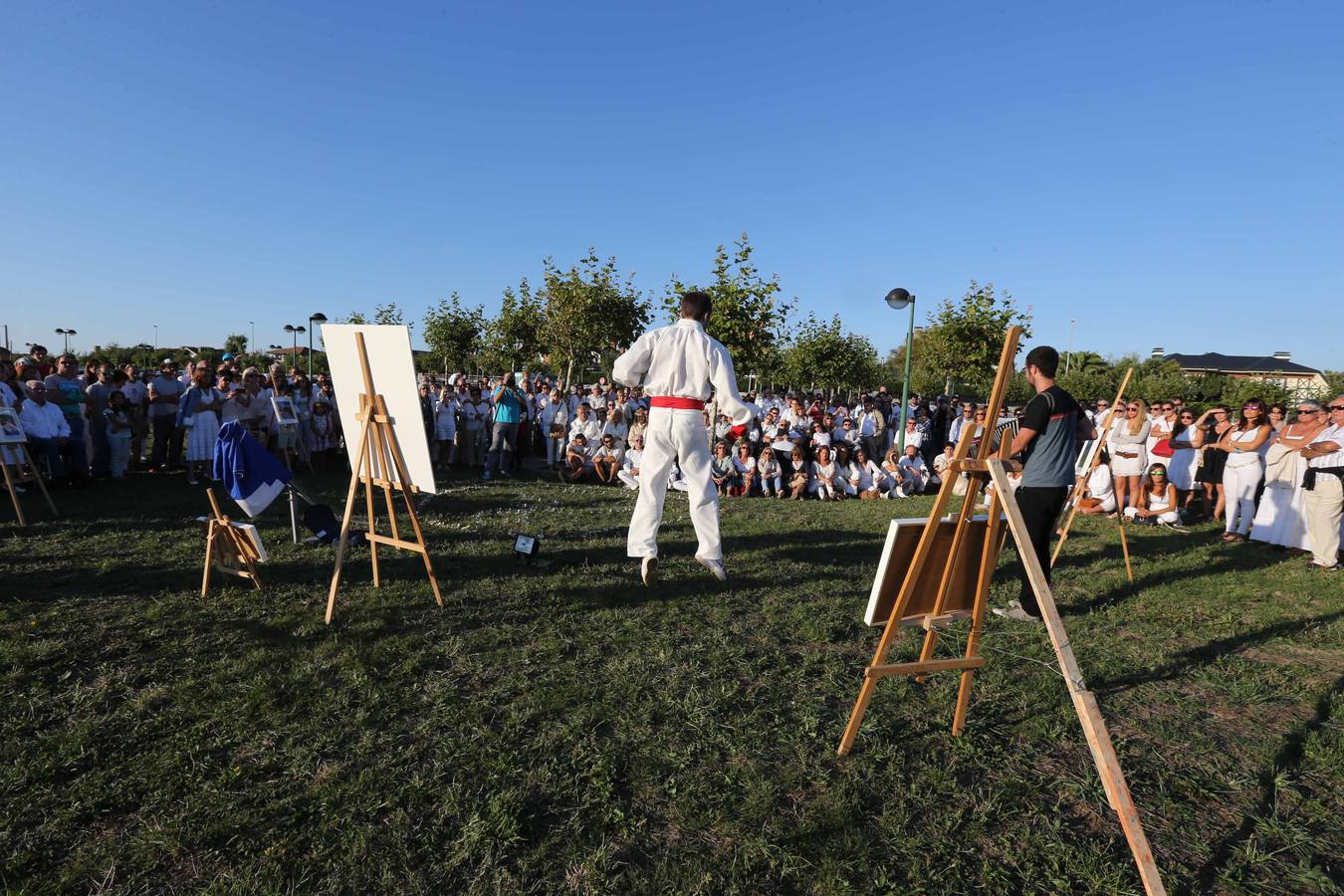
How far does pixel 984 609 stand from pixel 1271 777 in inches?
70.2

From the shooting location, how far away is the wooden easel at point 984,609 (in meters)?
2.31

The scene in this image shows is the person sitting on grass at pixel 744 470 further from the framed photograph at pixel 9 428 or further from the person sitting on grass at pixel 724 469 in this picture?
the framed photograph at pixel 9 428

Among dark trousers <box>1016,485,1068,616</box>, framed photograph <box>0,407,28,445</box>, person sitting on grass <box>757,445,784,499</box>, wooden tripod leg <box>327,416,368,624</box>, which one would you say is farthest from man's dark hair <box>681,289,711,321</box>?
framed photograph <box>0,407,28,445</box>

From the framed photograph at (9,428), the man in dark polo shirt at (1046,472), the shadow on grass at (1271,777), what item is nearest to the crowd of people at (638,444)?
the framed photograph at (9,428)

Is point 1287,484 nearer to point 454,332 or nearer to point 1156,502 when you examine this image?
point 1156,502

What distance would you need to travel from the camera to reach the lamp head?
15938 mm

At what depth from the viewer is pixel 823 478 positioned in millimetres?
12602

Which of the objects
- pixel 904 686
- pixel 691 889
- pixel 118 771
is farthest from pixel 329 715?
pixel 904 686

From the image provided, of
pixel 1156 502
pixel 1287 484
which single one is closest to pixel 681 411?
pixel 1287 484

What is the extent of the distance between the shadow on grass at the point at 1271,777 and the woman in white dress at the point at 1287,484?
524cm

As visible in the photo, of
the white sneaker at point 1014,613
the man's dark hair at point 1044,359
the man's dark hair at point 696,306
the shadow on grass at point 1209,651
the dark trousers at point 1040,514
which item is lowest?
the shadow on grass at point 1209,651

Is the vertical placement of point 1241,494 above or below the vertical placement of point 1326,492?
below

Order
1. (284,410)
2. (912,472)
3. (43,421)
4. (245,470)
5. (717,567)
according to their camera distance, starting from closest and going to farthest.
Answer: (245,470) < (717,567) < (43,421) < (284,410) < (912,472)

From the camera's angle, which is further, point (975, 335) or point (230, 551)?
point (975, 335)
